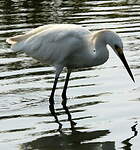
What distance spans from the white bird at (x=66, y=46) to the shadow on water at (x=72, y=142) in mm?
1645

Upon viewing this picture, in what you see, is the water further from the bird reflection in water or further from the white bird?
the white bird

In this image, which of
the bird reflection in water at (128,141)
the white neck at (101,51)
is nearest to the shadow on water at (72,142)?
the bird reflection in water at (128,141)

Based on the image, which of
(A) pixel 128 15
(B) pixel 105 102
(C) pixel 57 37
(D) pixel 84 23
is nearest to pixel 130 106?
(B) pixel 105 102

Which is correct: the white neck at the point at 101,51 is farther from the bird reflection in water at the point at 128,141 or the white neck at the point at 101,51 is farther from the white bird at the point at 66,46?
the bird reflection in water at the point at 128,141

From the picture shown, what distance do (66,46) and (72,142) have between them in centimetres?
256

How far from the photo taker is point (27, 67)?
44.5 ft

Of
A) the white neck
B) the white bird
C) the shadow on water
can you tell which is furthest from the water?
the white neck

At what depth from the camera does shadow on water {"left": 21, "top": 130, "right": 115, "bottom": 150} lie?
9102 millimetres

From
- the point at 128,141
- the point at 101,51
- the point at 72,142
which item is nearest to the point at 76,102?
the point at 101,51

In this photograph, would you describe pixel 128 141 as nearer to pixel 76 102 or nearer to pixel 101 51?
pixel 76 102

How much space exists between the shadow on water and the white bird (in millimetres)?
1645

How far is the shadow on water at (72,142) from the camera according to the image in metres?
9.10

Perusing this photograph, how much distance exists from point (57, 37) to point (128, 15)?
23.7 feet

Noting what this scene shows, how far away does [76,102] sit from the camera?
37.0 ft
